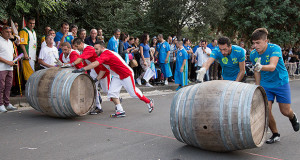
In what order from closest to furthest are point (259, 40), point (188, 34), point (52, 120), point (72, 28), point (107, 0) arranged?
point (259, 40)
point (52, 120)
point (72, 28)
point (107, 0)
point (188, 34)

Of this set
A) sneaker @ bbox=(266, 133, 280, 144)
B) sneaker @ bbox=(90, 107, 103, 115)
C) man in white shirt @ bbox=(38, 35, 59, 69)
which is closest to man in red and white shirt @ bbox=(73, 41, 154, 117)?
sneaker @ bbox=(90, 107, 103, 115)

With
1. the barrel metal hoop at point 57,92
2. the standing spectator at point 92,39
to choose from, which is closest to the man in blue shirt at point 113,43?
the standing spectator at point 92,39

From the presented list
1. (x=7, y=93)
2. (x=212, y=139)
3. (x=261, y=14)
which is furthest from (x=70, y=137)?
(x=261, y=14)

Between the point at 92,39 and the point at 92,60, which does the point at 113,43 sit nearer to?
the point at 92,39

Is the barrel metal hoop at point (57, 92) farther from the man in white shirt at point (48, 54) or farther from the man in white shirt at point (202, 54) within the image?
the man in white shirt at point (202, 54)

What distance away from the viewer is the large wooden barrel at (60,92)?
6026 mm

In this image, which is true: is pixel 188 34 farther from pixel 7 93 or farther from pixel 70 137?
pixel 70 137

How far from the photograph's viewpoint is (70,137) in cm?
508

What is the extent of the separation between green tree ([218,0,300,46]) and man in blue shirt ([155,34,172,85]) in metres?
10.6

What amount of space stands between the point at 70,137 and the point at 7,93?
3.06m

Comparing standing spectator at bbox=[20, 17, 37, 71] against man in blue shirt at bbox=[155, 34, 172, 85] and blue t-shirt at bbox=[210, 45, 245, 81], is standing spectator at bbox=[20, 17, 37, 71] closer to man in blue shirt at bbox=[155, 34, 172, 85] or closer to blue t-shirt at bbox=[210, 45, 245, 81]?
man in blue shirt at bbox=[155, 34, 172, 85]

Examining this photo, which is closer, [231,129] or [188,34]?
[231,129]

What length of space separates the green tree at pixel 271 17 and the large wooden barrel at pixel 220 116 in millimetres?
17689

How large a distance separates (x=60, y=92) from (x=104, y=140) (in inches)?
65.2
